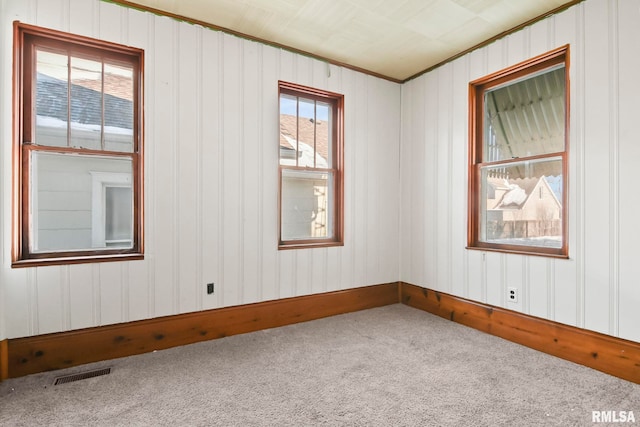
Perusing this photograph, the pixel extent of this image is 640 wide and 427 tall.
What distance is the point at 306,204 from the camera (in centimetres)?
347

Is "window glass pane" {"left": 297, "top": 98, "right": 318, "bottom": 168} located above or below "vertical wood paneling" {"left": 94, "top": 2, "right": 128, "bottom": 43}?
below

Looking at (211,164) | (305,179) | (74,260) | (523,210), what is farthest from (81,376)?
(523,210)

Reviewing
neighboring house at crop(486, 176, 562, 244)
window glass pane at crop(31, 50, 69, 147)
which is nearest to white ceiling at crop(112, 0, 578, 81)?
window glass pane at crop(31, 50, 69, 147)

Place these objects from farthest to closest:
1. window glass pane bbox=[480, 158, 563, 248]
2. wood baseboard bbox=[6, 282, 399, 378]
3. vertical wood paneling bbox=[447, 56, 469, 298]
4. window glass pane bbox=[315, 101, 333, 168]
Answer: window glass pane bbox=[315, 101, 333, 168], vertical wood paneling bbox=[447, 56, 469, 298], window glass pane bbox=[480, 158, 563, 248], wood baseboard bbox=[6, 282, 399, 378]

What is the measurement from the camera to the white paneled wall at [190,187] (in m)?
2.25

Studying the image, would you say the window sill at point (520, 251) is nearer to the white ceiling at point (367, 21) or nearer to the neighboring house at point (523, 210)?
the neighboring house at point (523, 210)

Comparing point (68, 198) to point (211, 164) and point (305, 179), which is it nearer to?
point (211, 164)

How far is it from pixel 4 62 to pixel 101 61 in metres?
0.57

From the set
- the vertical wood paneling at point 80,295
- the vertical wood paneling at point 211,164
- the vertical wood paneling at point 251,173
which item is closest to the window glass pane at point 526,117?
the vertical wood paneling at point 251,173

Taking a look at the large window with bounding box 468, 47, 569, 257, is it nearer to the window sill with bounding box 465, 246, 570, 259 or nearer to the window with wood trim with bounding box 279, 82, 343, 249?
the window sill with bounding box 465, 246, 570, 259

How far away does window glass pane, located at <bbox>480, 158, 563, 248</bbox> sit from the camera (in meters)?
2.66

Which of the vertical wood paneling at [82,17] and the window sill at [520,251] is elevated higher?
the vertical wood paneling at [82,17]

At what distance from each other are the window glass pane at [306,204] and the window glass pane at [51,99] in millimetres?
1798

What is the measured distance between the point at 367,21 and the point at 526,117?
5.31ft
